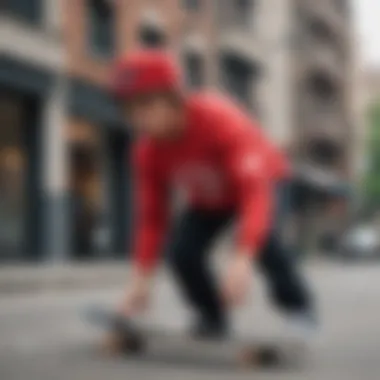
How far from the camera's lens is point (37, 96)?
10.1 meters

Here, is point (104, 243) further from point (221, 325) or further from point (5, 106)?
point (221, 325)

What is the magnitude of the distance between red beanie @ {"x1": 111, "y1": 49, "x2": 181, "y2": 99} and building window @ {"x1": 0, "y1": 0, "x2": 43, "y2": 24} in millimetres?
4436

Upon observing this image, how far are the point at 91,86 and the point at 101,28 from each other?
6.86 feet

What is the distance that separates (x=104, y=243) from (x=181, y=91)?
740 cm

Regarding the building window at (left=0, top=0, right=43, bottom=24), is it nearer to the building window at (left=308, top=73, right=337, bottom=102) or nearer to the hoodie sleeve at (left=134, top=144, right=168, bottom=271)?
the hoodie sleeve at (left=134, top=144, right=168, bottom=271)

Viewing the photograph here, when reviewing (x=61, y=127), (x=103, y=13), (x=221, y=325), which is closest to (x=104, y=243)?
(x=61, y=127)

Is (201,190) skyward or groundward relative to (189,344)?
skyward

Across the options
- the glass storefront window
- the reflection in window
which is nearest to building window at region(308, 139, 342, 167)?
the reflection in window

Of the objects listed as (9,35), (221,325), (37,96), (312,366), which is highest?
(37,96)

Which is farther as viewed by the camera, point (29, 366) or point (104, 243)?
point (104, 243)

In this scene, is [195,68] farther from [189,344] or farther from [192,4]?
[189,344]

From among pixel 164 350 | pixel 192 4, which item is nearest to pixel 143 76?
pixel 164 350

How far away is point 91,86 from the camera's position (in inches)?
387

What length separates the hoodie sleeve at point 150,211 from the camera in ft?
10.1
